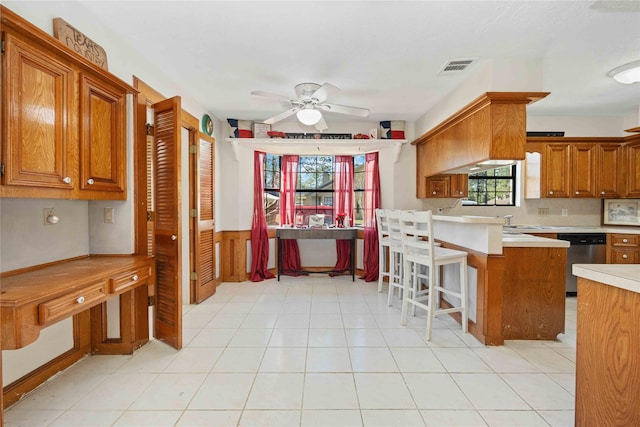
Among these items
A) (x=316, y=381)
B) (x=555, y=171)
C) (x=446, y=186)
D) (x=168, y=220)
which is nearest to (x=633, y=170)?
(x=555, y=171)

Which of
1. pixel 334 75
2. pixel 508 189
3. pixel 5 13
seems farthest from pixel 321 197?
pixel 5 13

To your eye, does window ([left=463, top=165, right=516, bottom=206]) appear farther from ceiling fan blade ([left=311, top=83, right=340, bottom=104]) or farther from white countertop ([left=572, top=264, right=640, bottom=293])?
white countertop ([left=572, top=264, right=640, bottom=293])

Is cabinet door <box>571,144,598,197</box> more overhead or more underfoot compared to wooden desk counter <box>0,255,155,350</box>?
more overhead

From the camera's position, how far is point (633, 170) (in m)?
4.15

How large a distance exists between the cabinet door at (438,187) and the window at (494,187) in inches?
25.2

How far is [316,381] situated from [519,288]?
6.14 ft

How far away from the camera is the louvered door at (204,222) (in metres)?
3.70

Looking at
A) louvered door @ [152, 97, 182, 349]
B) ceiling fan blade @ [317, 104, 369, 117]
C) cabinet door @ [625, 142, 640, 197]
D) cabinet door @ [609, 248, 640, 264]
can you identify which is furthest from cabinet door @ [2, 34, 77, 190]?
cabinet door @ [625, 142, 640, 197]

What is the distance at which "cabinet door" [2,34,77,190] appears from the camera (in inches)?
58.6

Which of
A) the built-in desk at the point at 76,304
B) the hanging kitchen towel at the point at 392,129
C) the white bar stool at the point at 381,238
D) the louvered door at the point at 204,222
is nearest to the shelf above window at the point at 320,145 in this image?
the hanging kitchen towel at the point at 392,129

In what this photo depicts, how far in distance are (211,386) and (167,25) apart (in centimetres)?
256

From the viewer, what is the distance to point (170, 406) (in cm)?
179

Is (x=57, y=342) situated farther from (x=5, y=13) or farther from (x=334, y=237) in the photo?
(x=334, y=237)

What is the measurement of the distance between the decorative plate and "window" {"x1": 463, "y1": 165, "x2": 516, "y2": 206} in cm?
400
